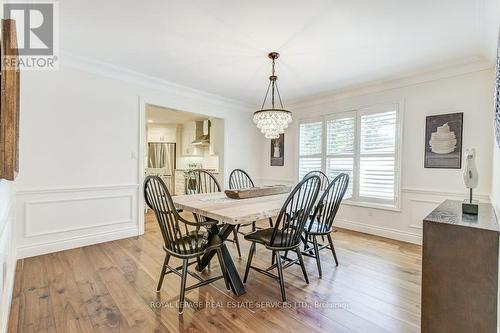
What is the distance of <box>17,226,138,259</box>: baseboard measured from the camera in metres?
2.76

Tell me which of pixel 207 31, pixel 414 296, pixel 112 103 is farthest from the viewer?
pixel 112 103

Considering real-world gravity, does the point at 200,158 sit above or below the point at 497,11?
below

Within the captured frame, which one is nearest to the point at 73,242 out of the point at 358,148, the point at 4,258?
the point at 4,258

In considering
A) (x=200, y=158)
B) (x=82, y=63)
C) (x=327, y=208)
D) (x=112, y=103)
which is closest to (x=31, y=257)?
(x=112, y=103)

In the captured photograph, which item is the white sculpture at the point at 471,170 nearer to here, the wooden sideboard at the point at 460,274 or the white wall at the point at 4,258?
the wooden sideboard at the point at 460,274

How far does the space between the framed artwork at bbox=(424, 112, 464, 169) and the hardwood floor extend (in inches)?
50.4

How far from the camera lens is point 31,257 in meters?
2.77

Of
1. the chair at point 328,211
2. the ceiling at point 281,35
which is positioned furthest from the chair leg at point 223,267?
the ceiling at point 281,35

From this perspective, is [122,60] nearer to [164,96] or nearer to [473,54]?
[164,96]

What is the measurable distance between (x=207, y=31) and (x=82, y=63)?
6.07ft

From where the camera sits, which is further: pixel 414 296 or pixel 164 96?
pixel 164 96

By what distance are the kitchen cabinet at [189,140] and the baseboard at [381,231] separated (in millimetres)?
4414

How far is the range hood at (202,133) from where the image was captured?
634 cm

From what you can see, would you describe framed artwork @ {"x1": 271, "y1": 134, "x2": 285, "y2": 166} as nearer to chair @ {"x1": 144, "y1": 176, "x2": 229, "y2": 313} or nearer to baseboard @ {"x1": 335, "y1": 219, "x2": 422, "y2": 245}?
baseboard @ {"x1": 335, "y1": 219, "x2": 422, "y2": 245}
